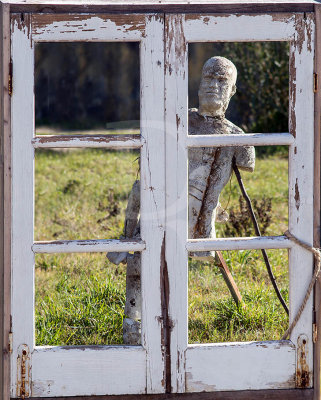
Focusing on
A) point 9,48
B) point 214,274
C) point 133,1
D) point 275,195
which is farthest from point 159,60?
point 275,195

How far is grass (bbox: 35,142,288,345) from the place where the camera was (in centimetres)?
409

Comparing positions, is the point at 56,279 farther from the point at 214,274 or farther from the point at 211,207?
the point at 211,207

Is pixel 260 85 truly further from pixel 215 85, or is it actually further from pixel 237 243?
pixel 237 243

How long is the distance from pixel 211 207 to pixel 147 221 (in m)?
1.00

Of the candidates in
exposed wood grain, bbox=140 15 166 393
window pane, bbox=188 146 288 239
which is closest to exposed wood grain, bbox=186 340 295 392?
exposed wood grain, bbox=140 15 166 393

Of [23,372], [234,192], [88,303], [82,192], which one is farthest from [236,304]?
[82,192]

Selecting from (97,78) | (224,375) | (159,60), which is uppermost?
(97,78)

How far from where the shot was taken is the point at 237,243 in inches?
115

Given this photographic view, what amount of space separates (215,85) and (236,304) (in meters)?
1.28

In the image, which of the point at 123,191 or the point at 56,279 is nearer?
the point at 56,279

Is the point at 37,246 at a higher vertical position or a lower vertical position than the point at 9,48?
lower

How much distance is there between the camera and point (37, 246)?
2828 millimetres

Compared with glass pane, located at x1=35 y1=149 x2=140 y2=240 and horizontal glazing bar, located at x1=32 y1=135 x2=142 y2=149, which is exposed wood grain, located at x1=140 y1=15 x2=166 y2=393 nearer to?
horizontal glazing bar, located at x1=32 y1=135 x2=142 y2=149

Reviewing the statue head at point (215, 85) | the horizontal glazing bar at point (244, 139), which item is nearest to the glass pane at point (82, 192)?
the statue head at point (215, 85)
